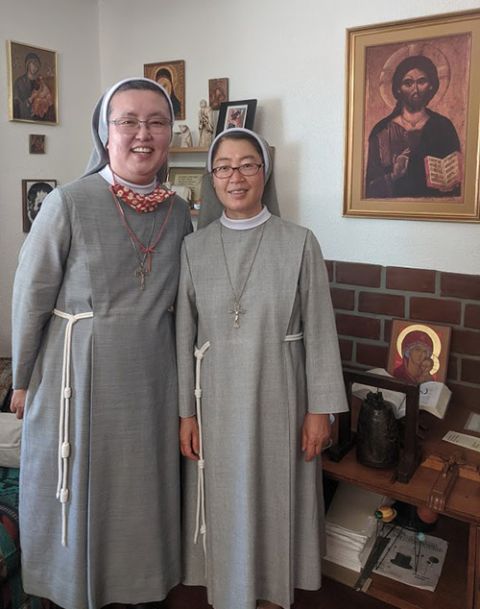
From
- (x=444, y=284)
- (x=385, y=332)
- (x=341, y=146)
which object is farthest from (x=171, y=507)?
(x=341, y=146)

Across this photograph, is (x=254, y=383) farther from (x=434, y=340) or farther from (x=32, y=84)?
(x=32, y=84)

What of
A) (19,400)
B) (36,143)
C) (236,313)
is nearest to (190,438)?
(236,313)

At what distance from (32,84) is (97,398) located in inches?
63.7

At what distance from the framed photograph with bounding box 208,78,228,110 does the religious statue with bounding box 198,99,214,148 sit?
0.03 meters

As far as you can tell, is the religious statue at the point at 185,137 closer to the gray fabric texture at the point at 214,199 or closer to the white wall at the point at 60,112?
the white wall at the point at 60,112

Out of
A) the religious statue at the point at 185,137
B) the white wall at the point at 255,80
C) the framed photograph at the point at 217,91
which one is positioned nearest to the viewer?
the white wall at the point at 255,80

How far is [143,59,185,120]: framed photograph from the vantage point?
2.42 metres

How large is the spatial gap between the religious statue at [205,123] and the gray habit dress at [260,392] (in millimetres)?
920

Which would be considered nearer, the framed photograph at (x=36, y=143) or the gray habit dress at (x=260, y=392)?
Answer: the gray habit dress at (x=260, y=392)

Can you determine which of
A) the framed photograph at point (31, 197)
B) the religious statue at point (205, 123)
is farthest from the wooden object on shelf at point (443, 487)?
the framed photograph at point (31, 197)

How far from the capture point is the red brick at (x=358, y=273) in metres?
2.03

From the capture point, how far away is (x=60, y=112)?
100 inches

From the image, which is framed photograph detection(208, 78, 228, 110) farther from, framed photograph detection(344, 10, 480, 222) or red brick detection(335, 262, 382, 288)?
red brick detection(335, 262, 382, 288)

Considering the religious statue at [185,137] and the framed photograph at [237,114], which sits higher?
the framed photograph at [237,114]
